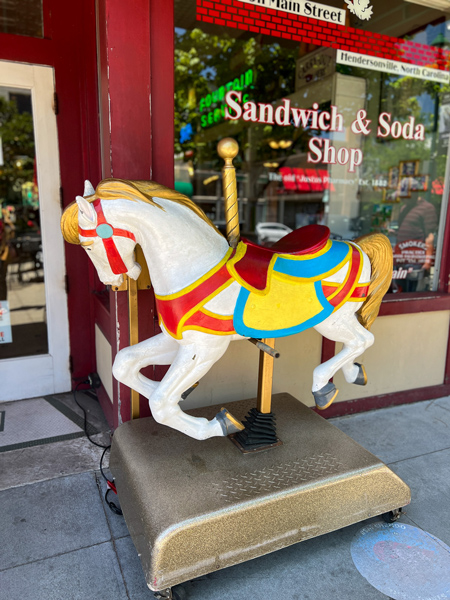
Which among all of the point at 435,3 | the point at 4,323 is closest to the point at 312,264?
the point at 4,323

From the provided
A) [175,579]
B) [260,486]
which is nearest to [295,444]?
[260,486]

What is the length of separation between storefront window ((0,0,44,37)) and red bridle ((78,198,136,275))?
207cm

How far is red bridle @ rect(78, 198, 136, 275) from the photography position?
5.28ft

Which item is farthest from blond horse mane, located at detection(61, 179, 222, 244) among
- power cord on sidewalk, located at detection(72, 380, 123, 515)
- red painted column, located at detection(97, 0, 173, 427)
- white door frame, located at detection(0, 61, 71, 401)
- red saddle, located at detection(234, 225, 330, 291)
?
white door frame, located at detection(0, 61, 71, 401)

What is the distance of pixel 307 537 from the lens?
5.83 ft

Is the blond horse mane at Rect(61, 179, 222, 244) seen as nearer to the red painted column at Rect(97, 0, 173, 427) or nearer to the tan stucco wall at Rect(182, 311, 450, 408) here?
the red painted column at Rect(97, 0, 173, 427)

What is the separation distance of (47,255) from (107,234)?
1773 mm

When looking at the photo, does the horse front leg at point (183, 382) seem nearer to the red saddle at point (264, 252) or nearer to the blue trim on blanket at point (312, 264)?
the red saddle at point (264, 252)

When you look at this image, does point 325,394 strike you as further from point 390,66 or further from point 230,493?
point 390,66

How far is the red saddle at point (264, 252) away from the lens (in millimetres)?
1774

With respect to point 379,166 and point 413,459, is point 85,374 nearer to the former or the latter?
point 413,459

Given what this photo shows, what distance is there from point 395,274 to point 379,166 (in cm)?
200

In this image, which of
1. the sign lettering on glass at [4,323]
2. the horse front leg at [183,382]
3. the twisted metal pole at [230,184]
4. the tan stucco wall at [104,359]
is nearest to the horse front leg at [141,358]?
the horse front leg at [183,382]

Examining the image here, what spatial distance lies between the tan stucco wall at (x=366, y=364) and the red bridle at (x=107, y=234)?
3.81ft
